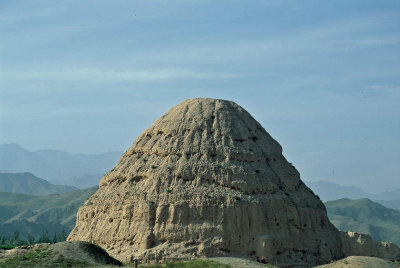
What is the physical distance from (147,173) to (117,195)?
2464 millimetres

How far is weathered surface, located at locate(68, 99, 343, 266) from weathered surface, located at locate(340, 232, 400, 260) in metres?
2.08

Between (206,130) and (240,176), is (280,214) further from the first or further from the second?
(206,130)

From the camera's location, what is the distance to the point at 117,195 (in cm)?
4509

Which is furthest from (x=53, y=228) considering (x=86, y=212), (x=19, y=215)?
(x=86, y=212)

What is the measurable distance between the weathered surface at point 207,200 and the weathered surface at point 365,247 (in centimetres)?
208

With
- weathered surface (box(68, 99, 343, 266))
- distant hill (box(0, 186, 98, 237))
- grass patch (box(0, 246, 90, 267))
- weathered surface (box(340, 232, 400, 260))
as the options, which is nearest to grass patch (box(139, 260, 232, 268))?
weathered surface (box(68, 99, 343, 266))

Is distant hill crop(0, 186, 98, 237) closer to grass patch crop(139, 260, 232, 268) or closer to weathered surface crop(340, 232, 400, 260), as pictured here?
weathered surface crop(340, 232, 400, 260)

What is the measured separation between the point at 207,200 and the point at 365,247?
1403 centimetres

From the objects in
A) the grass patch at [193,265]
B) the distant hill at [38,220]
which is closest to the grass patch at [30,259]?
the grass patch at [193,265]

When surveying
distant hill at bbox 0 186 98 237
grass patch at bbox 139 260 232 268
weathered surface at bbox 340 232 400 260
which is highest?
distant hill at bbox 0 186 98 237

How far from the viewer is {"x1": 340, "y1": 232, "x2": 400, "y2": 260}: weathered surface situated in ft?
160

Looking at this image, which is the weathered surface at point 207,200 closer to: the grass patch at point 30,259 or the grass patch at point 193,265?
the grass patch at point 193,265

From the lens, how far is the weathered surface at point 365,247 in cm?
4881

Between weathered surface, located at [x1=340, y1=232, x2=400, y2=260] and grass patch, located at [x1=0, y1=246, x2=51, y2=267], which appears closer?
grass patch, located at [x1=0, y1=246, x2=51, y2=267]
